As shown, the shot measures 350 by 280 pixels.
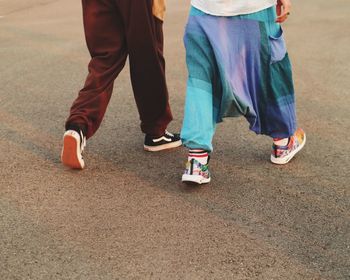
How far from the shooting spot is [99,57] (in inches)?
134

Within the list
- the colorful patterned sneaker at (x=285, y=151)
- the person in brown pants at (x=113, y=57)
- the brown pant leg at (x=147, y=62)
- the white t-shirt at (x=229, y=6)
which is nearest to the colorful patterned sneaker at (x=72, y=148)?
the person in brown pants at (x=113, y=57)

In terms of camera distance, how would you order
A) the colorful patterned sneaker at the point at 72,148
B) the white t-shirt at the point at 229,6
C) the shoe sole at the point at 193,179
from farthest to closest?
the colorful patterned sneaker at the point at 72,148
the shoe sole at the point at 193,179
the white t-shirt at the point at 229,6

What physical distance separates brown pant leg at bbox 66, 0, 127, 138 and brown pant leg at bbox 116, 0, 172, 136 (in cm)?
8

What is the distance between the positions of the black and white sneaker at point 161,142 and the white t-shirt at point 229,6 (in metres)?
0.94

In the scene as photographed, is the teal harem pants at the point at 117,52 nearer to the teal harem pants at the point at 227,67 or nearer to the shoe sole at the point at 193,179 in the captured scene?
the teal harem pants at the point at 227,67

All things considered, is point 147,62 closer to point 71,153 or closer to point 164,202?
point 71,153

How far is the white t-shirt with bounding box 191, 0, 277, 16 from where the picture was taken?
3.04 m

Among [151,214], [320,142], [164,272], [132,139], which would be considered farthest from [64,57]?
[164,272]

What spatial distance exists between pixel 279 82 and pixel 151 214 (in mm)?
981

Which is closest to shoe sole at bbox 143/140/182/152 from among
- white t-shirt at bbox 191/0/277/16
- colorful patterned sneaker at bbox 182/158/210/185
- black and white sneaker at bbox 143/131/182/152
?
black and white sneaker at bbox 143/131/182/152

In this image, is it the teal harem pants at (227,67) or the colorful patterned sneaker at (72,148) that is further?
the colorful patterned sneaker at (72,148)

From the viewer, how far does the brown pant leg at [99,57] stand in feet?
10.9

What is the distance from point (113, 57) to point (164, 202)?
2.79 feet

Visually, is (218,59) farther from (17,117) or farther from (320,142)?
(17,117)
